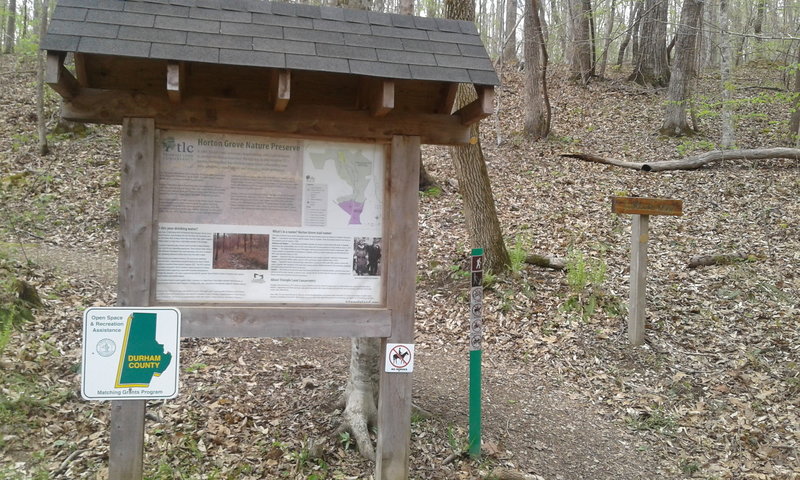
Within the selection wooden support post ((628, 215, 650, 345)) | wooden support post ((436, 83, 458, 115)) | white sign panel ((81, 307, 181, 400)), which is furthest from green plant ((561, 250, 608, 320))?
white sign panel ((81, 307, 181, 400))

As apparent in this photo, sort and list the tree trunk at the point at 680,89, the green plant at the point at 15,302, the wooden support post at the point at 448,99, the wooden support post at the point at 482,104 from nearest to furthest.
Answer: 1. the wooden support post at the point at 482,104
2. the wooden support post at the point at 448,99
3. the green plant at the point at 15,302
4. the tree trunk at the point at 680,89

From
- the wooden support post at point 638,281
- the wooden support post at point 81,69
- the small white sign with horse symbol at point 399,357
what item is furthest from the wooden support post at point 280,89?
the wooden support post at point 638,281

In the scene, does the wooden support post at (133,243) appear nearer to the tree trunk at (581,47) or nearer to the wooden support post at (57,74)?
the wooden support post at (57,74)

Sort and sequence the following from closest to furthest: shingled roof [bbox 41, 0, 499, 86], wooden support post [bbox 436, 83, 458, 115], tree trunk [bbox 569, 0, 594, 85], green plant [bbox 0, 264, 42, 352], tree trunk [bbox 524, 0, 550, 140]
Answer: shingled roof [bbox 41, 0, 499, 86]
wooden support post [bbox 436, 83, 458, 115]
green plant [bbox 0, 264, 42, 352]
tree trunk [bbox 524, 0, 550, 140]
tree trunk [bbox 569, 0, 594, 85]

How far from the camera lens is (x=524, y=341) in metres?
6.89

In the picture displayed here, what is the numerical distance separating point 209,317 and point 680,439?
4445 mm

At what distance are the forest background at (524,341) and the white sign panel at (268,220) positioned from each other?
1.52m

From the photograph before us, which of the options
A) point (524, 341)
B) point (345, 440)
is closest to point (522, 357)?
point (524, 341)

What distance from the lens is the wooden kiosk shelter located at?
327 centimetres

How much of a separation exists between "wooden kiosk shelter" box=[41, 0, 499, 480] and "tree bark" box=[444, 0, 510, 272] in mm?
4047

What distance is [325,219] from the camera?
147 inches

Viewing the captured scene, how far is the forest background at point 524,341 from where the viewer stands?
4.56m

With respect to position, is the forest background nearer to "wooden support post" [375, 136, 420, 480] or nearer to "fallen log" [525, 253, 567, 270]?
"fallen log" [525, 253, 567, 270]

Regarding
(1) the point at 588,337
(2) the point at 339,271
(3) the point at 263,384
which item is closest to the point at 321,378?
(3) the point at 263,384
